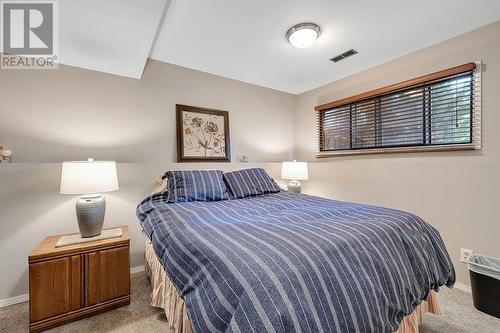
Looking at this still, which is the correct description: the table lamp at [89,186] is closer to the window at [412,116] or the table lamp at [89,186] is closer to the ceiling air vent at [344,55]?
the ceiling air vent at [344,55]

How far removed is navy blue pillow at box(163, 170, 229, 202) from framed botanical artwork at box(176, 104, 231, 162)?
1.64 ft

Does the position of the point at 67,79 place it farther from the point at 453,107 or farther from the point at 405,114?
the point at 453,107

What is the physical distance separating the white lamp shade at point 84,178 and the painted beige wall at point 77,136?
1.38 feet

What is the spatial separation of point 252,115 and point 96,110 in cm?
195

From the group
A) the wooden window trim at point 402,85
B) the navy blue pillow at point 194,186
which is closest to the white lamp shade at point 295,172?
the wooden window trim at point 402,85

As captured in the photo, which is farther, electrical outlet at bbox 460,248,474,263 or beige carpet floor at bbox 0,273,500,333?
electrical outlet at bbox 460,248,474,263

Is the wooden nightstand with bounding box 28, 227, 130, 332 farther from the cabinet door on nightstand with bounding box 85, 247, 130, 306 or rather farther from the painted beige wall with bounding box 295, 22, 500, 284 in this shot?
the painted beige wall with bounding box 295, 22, 500, 284

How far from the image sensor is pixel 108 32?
5.61 feet

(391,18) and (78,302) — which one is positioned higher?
(391,18)

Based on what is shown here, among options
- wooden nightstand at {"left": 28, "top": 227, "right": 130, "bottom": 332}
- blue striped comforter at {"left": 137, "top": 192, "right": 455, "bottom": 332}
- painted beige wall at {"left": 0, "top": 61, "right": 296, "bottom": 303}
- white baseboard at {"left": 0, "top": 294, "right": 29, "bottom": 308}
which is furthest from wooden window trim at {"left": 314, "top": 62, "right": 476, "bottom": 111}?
white baseboard at {"left": 0, "top": 294, "right": 29, "bottom": 308}

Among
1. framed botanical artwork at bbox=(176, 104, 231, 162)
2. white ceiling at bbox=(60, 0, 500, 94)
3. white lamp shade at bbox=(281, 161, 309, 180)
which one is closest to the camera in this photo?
white ceiling at bbox=(60, 0, 500, 94)

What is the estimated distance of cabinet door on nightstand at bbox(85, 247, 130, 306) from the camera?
168 centimetres

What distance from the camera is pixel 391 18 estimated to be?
186 centimetres

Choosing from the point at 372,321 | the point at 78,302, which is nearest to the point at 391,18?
the point at 372,321
